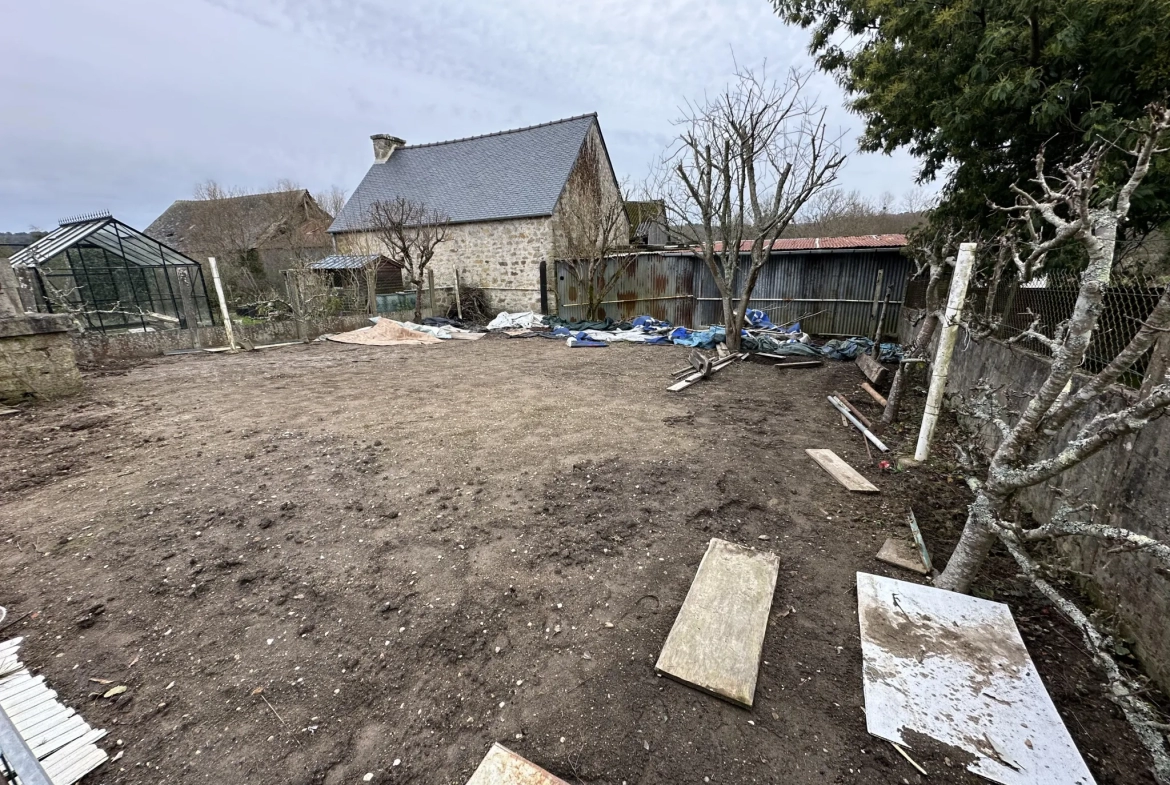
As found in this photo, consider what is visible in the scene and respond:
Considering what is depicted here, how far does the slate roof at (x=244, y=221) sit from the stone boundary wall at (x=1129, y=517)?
2494 cm

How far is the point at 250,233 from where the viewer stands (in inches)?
823

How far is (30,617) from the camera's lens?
2.11 meters

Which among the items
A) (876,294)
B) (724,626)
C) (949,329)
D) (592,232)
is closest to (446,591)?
(724,626)

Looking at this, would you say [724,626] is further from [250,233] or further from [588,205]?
[250,233]

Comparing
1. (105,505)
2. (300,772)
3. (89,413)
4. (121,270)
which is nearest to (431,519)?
(300,772)

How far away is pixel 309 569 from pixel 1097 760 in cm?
343

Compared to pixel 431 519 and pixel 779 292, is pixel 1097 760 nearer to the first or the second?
pixel 431 519

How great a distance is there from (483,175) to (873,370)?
47.8 ft

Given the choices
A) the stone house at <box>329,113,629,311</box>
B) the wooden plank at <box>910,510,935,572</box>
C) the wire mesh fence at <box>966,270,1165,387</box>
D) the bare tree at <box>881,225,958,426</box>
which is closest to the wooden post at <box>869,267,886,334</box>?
the bare tree at <box>881,225,958,426</box>

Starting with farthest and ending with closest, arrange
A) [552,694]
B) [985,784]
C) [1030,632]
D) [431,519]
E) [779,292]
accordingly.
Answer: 1. [779,292]
2. [431,519]
3. [1030,632]
4. [552,694]
5. [985,784]

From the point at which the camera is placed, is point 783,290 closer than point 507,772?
No

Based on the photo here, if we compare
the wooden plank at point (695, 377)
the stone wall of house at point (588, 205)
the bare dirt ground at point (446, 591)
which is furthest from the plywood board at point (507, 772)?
the stone wall of house at point (588, 205)

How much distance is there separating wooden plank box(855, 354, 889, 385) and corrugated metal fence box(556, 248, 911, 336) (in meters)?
3.67

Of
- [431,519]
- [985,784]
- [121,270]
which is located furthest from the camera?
[121,270]
